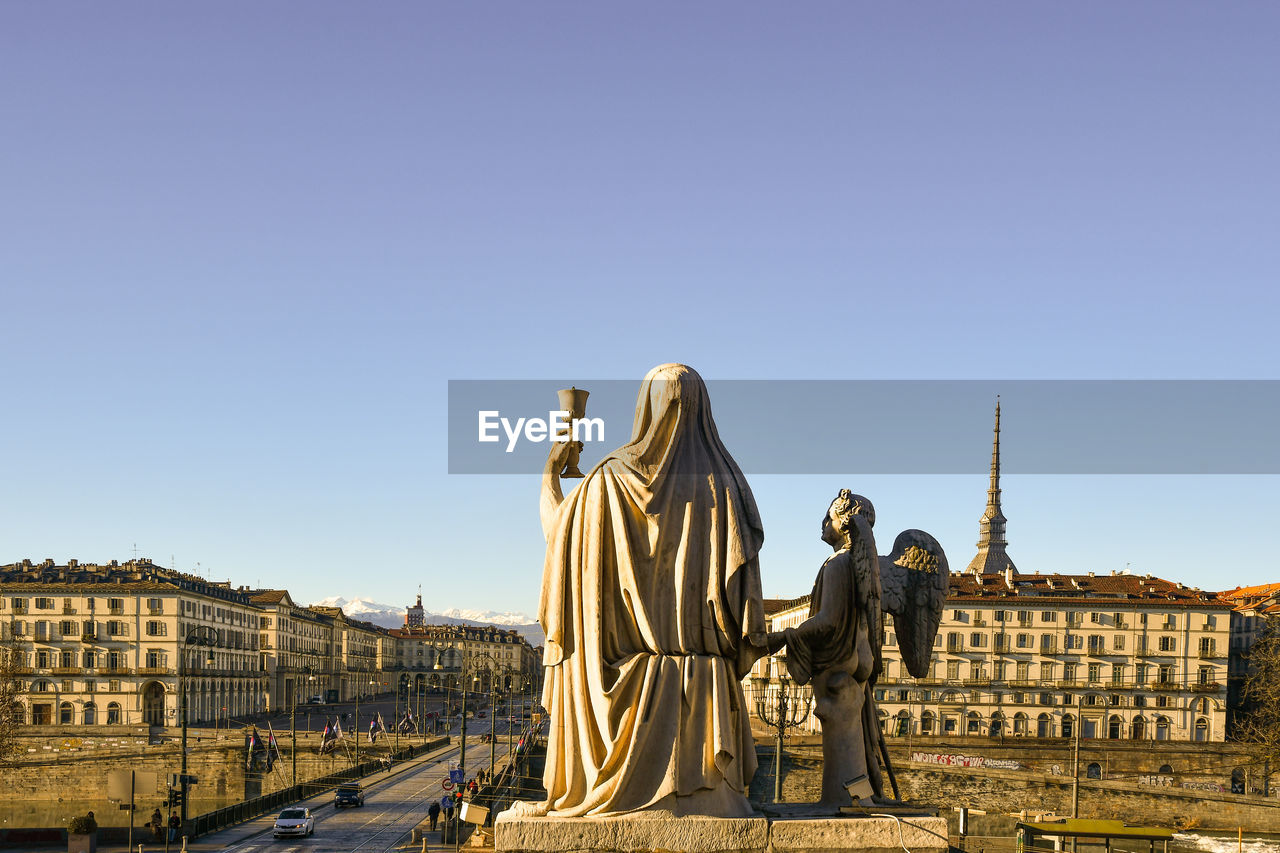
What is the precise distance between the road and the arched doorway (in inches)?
1763

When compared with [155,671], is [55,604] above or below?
above

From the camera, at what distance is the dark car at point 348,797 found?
63.8 metres

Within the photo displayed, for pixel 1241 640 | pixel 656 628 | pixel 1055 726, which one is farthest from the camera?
pixel 1241 640

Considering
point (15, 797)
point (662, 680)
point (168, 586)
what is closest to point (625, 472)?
point (662, 680)

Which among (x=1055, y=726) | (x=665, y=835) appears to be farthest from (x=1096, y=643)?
(x=665, y=835)

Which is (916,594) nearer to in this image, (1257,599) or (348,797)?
(348,797)

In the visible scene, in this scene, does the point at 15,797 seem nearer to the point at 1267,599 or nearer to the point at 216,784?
the point at 216,784

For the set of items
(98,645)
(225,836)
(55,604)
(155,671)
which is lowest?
(155,671)

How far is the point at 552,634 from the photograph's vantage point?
757cm

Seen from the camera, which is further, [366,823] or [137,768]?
[137,768]

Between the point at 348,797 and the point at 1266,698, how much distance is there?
231 ft

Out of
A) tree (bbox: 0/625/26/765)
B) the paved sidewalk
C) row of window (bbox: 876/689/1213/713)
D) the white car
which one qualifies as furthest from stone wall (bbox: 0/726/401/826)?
row of window (bbox: 876/689/1213/713)

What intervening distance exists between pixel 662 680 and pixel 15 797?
101878mm

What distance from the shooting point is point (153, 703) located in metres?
122
